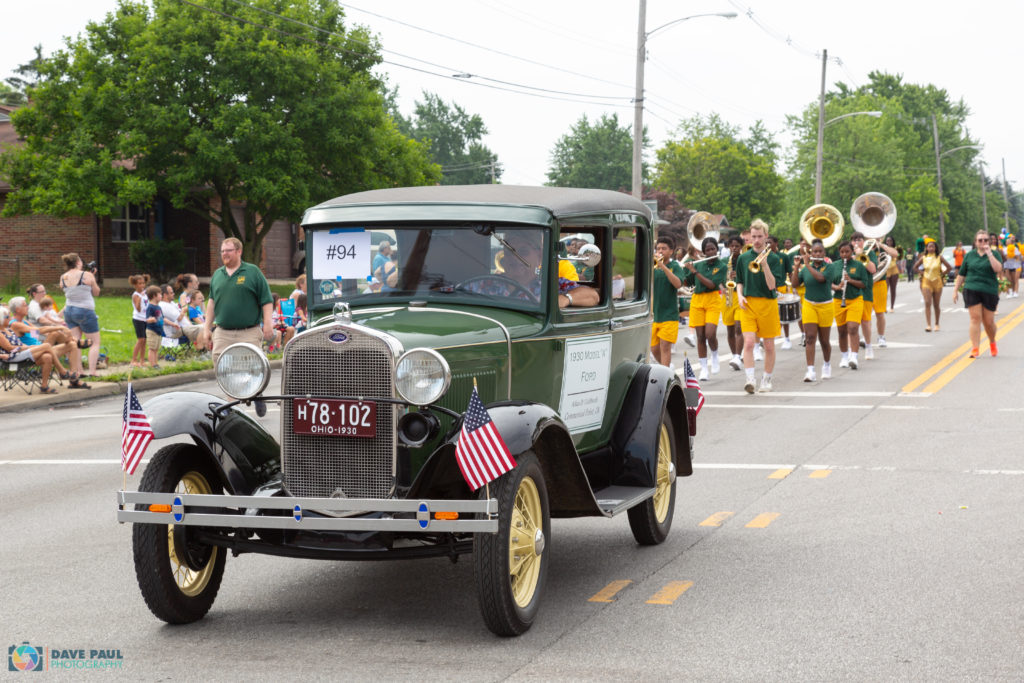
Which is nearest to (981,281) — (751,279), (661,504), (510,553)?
(751,279)

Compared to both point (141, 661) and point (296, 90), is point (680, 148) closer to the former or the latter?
point (296, 90)

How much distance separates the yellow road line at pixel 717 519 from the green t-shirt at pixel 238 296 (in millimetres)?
5944

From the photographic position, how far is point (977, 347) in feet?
64.2

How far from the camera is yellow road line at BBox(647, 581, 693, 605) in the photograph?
6039mm

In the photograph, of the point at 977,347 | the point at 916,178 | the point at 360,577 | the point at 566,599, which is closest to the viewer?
the point at 566,599

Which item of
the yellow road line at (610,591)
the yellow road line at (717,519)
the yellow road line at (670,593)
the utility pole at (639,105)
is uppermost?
the utility pole at (639,105)

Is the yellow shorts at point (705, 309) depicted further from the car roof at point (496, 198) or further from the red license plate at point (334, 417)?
the red license plate at point (334, 417)

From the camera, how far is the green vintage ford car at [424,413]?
534cm

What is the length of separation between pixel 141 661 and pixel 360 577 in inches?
68.8

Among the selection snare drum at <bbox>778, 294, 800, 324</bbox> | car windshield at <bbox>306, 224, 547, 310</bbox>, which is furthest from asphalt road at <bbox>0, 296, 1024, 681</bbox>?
snare drum at <bbox>778, 294, 800, 324</bbox>

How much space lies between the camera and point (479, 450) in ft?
17.0

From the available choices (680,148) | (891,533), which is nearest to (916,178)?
(680,148)

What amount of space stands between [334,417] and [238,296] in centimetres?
728

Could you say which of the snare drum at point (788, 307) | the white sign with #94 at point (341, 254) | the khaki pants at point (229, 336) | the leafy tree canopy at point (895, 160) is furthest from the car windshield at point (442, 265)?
→ the leafy tree canopy at point (895, 160)
